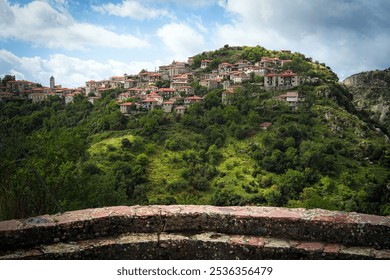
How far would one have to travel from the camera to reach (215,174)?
126ft

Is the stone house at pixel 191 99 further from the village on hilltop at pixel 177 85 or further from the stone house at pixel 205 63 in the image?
the stone house at pixel 205 63

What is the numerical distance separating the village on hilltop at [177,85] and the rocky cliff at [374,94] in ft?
46.7

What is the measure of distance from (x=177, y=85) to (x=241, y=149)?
28666 mm

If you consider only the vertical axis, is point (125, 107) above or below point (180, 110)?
above

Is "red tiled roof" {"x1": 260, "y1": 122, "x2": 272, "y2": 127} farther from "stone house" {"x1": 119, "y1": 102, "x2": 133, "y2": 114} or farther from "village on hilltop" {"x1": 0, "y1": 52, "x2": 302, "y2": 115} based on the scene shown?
"stone house" {"x1": 119, "y1": 102, "x2": 133, "y2": 114}

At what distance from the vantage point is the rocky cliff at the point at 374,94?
2206 inches

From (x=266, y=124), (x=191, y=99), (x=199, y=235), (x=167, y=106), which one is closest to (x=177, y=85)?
(x=191, y=99)

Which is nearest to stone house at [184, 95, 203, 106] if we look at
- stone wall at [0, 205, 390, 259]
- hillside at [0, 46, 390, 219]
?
hillside at [0, 46, 390, 219]

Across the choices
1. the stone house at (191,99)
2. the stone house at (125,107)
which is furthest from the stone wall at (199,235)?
the stone house at (191,99)

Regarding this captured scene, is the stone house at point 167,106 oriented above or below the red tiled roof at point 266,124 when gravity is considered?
above

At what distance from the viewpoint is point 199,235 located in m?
3.03

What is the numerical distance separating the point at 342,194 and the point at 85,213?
3376 cm

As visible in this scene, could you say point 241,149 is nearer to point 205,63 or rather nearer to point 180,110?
point 180,110

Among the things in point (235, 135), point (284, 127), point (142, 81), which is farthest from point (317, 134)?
point (142, 81)
